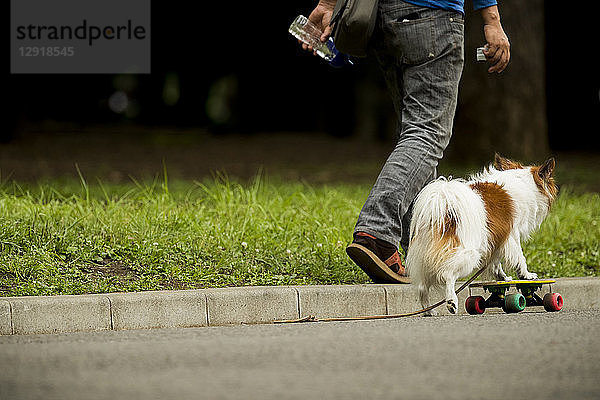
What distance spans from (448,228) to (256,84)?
66.5 ft

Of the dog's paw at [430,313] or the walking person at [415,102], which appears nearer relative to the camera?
the dog's paw at [430,313]

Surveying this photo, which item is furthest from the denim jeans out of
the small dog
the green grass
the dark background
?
the dark background

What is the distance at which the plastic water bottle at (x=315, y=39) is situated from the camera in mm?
5832

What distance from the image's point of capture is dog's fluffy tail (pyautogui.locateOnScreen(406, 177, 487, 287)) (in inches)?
191

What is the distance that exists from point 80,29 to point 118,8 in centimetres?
72

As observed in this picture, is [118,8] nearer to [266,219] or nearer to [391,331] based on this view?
[266,219]

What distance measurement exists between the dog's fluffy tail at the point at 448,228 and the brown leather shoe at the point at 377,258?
0.38 metres

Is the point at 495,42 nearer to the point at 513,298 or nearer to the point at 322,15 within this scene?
the point at 322,15

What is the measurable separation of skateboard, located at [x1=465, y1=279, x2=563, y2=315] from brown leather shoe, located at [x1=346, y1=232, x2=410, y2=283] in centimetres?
41

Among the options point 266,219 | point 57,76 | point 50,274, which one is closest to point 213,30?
point 57,76

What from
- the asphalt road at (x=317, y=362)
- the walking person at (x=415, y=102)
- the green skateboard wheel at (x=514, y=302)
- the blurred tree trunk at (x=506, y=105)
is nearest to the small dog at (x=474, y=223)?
the green skateboard wheel at (x=514, y=302)

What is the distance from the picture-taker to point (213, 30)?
23531 mm

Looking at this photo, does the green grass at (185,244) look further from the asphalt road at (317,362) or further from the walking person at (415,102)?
the asphalt road at (317,362)

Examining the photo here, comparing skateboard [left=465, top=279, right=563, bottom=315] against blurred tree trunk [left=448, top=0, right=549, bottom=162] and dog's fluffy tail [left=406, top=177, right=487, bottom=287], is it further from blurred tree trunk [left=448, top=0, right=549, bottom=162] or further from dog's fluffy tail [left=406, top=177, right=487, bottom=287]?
blurred tree trunk [left=448, top=0, right=549, bottom=162]
